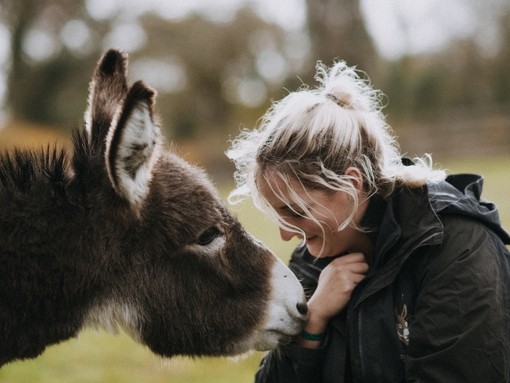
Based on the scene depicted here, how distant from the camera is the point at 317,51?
9414 mm

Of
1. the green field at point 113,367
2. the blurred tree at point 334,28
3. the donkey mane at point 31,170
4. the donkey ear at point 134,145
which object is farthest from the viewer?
the blurred tree at point 334,28

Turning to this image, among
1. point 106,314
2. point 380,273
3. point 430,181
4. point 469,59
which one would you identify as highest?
point 469,59

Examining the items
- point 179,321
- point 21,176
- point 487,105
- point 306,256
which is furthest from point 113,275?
point 487,105

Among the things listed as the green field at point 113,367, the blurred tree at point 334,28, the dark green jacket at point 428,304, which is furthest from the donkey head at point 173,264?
the blurred tree at point 334,28

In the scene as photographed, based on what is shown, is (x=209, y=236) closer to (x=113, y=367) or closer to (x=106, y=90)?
(x=106, y=90)

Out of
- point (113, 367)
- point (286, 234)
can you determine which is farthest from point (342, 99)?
point (113, 367)

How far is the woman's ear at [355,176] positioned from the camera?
270cm

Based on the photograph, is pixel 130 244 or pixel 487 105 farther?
pixel 487 105

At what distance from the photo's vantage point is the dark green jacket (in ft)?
7.80

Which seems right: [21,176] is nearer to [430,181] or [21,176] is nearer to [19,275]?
[19,275]

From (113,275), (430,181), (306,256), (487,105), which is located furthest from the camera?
(487,105)

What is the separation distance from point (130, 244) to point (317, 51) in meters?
7.36

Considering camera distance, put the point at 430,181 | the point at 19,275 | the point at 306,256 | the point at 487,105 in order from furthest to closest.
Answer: the point at 487,105
the point at 306,256
the point at 430,181
the point at 19,275

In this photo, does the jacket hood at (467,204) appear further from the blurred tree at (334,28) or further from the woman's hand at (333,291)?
the blurred tree at (334,28)
